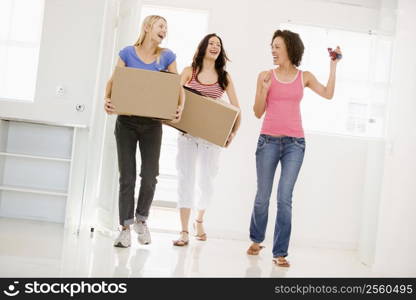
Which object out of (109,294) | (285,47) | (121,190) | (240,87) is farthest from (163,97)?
(240,87)

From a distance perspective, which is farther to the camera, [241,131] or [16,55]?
[16,55]

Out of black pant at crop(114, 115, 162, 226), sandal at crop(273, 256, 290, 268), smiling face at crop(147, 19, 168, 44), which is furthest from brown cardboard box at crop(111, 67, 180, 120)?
sandal at crop(273, 256, 290, 268)

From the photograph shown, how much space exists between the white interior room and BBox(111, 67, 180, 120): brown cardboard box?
0.69 meters

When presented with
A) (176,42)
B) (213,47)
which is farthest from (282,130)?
(176,42)

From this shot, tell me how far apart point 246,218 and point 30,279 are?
2127 millimetres

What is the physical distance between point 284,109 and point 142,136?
0.82 meters

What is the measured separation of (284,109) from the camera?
272 centimetres

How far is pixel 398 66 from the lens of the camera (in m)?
2.88

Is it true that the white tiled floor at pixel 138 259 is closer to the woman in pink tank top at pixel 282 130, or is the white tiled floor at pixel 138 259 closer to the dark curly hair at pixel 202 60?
the woman in pink tank top at pixel 282 130

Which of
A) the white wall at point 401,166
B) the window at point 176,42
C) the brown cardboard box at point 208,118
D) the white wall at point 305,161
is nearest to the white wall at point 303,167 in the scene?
the white wall at point 305,161

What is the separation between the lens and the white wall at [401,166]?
9.25 ft

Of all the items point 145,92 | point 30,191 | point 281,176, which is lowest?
point 30,191

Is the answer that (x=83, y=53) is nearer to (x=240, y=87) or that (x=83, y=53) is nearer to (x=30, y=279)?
(x=240, y=87)

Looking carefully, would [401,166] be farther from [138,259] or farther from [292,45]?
[138,259]
